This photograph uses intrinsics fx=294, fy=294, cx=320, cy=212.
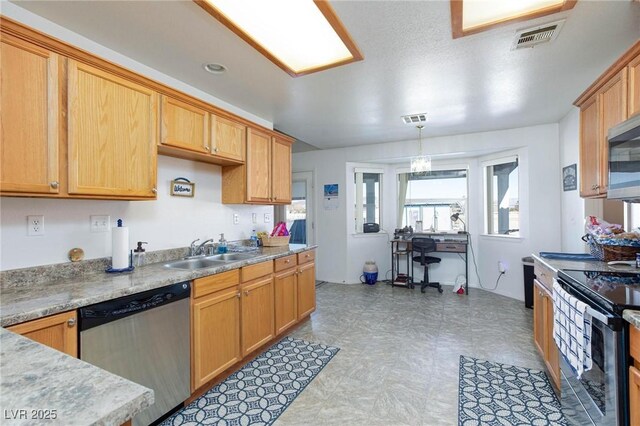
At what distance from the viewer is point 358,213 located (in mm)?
5434

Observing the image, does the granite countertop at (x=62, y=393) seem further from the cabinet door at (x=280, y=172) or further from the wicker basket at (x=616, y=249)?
the wicker basket at (x=616, y=249)

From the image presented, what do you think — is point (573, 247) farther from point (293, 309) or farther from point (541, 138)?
point (293, 309)

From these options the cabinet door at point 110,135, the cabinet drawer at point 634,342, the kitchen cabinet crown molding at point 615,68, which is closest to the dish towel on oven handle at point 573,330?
the cabinet drawer at point 634,342

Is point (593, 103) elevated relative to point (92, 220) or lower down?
elevated

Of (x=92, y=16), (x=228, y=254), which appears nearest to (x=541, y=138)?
(x=228, y=254)

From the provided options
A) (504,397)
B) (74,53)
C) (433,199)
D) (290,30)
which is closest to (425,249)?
(433,199)

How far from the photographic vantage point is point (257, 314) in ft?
8.42

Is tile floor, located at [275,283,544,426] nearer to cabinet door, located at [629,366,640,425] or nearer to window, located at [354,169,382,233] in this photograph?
cabinet door, located at [629,366,640,425]

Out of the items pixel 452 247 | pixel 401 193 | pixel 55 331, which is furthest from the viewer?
pixel 401 193

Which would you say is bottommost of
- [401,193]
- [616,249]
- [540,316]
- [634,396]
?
[540,316]

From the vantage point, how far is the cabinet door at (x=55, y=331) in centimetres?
123

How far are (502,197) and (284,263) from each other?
3.67 meters

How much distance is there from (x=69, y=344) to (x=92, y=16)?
6.06 feet

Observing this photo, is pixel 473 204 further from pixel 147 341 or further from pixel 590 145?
pixel 147 341
